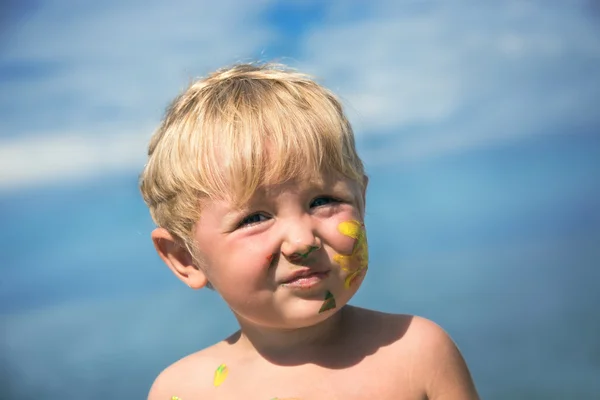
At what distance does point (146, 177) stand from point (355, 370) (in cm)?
84

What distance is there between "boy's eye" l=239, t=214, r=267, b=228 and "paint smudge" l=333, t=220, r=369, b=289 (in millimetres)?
200

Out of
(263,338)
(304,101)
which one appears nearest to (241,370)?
(263,338)

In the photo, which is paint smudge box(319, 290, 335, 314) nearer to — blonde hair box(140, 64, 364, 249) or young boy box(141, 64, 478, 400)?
young boy box(141, 64, 478, 400)

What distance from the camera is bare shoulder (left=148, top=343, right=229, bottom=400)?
2354 mm

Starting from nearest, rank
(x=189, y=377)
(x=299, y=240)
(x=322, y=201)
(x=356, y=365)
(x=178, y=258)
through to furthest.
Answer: (x=299, y=240) → (x=322, y=201) → (x=356, y=365) → (x=178, y=258) → (x=189, y=377)

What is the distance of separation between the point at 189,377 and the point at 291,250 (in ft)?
2.37

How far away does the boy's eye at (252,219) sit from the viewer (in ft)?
6.55

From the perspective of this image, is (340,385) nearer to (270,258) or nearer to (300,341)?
(300,341)

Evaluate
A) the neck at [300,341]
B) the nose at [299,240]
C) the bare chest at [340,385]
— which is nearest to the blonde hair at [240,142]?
the nose at [299,240]

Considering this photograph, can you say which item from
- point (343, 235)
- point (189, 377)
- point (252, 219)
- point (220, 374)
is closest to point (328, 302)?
point (343, 235)

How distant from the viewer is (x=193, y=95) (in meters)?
2.28

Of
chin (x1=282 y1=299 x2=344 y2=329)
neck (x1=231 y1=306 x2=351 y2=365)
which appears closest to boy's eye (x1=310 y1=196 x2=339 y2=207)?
chin (x1=282 y1=299 x2=344 y2=329)

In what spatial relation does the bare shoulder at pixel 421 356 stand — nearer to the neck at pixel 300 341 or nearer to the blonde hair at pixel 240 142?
the neck at pixel 300 341

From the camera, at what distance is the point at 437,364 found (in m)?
2.15
